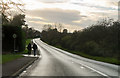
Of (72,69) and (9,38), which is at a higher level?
(9,38)

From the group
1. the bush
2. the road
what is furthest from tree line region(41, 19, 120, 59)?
the bush

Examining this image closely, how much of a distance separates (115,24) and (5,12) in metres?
27.5

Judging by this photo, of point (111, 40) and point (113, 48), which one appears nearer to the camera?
point (113, 48)

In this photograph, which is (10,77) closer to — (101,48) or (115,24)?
(101,48)

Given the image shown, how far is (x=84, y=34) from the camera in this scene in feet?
149

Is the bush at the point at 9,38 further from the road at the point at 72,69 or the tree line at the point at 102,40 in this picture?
the road at the point at 72,69

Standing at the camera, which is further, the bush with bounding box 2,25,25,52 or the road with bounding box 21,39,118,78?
the bush with bounding box 2,25,25,52

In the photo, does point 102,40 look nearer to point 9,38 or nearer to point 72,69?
point 9,38

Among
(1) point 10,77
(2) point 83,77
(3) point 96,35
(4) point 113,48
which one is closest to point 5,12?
(1) point 10,77

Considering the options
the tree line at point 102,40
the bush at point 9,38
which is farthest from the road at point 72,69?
the bush at point 9,38

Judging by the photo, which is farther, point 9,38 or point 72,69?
point 9,38

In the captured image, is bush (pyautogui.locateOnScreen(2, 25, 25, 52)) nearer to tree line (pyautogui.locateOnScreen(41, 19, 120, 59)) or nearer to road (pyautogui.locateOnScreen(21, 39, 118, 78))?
tree line (pyautogui.locateOnScreen(41, 19, 120, 59))

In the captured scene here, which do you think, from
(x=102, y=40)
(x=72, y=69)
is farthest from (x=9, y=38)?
(x=72, y=69)

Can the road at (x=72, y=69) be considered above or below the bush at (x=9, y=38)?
below
